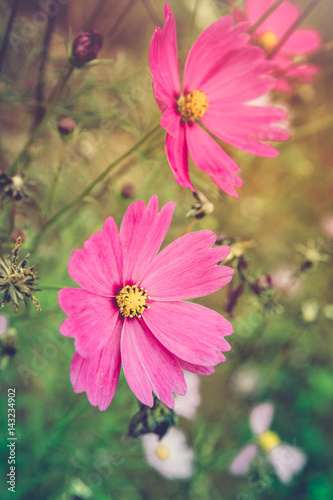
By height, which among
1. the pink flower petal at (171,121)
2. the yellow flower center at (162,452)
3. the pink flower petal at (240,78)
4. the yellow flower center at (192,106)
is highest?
the pink flower petal at (240,78)

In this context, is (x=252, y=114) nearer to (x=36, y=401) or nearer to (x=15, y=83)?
(x=15, y=83)

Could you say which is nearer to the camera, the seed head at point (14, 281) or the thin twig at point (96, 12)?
the seed head at point (14, 281)

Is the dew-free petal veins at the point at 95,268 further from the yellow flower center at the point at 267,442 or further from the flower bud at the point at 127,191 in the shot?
the yellow flower center at the point at 267,442

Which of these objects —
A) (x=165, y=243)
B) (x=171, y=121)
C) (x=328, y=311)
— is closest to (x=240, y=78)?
(x=171, y=121)

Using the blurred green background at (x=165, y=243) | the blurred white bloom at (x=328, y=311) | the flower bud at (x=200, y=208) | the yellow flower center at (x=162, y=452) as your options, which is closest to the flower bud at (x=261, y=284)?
the blurred green background at (x=165, y=243)

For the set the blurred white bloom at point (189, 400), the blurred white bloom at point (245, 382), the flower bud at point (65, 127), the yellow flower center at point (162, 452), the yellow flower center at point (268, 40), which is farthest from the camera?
the blurred white bloom at point (245, 382)

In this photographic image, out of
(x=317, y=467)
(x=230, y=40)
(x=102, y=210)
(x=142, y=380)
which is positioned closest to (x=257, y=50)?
(x=230, y=40)

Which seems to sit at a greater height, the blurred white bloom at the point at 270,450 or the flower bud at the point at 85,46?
the flower bud at the point at 85,46

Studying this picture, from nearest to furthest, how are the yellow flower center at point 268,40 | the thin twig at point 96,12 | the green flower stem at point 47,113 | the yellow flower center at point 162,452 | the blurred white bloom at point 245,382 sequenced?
the green flower stem at point 47,113 < the thin twig at point 96,12 < the yellow flower center at point 268,40 < the yellow flower center at point 162,452 < the blurred white bloom at point 245,382
